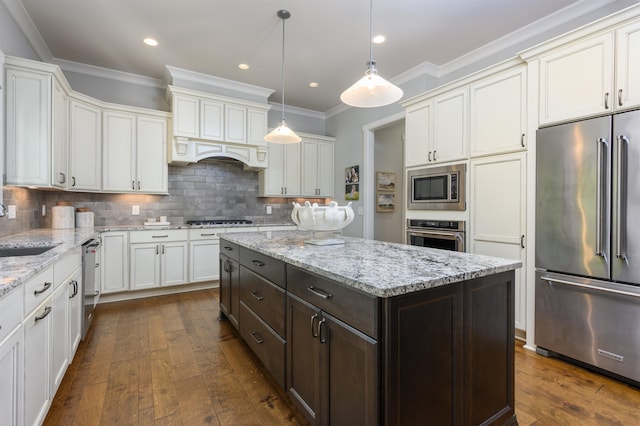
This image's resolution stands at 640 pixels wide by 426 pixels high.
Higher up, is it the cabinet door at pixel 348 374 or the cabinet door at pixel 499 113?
the cabinet door at pixel 499 113

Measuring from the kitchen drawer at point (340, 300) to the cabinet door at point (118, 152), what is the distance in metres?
3.35

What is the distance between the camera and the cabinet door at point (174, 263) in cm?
390

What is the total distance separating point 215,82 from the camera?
14.1 feet

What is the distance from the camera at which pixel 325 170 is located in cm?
550

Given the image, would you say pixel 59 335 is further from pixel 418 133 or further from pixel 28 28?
pixel 418 133

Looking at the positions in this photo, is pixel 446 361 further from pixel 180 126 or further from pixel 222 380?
pixel 180 126

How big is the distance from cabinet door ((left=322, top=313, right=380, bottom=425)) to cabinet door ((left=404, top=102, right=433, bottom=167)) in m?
2.59

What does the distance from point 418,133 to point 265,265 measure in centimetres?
244

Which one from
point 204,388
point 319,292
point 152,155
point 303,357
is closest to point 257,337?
point 204,388

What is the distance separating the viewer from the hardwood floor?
5.47 ft

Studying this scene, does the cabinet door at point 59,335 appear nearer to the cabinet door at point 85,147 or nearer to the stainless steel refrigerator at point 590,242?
the cabinet door at point 85,147

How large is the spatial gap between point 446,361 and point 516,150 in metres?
2.11

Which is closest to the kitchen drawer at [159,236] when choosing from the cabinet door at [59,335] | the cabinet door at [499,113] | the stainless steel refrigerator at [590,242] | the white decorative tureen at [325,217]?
the cabinet door at [59,335]

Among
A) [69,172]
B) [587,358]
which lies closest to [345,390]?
[587,358]
